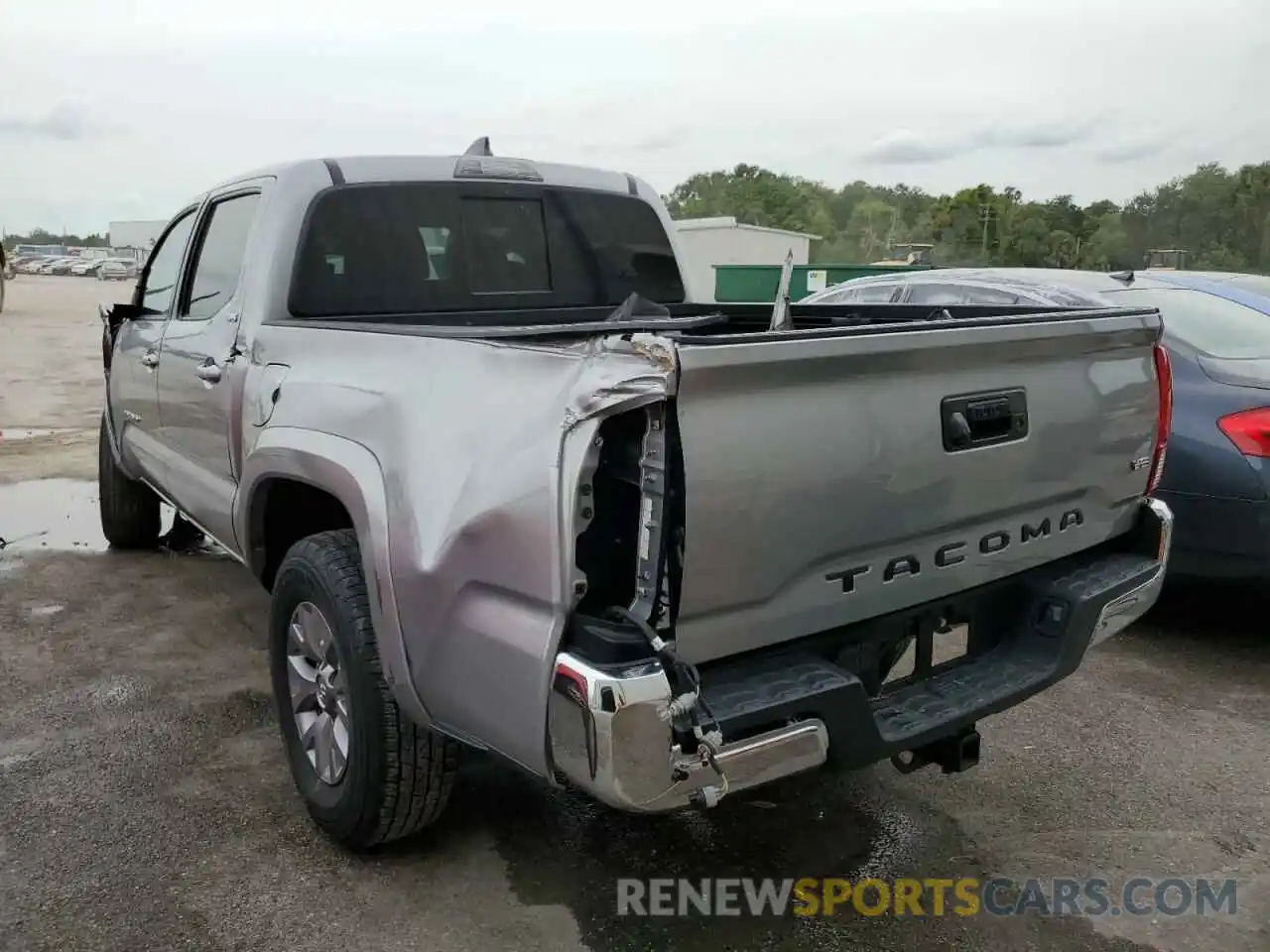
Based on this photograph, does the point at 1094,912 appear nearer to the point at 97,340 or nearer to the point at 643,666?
the point at 643,666

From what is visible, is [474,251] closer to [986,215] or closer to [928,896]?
[928,896]

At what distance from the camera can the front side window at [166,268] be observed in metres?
4.69

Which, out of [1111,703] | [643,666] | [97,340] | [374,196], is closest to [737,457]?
[643,666]

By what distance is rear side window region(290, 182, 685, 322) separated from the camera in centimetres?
376

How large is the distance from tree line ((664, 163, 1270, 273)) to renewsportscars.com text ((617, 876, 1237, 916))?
21.7 meters

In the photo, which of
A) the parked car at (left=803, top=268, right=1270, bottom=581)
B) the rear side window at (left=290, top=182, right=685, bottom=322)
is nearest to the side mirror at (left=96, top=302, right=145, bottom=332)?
the rear side window at (left=290, top=182, right=685, bottom=322)

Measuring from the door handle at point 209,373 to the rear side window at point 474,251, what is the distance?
388 millimetres

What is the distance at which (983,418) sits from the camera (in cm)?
255

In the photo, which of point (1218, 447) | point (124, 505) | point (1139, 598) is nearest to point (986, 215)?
point (1218, 447)

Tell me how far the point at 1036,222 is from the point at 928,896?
50.6m

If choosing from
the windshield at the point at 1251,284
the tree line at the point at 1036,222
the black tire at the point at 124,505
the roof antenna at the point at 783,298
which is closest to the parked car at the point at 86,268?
the tree line at the point at 1036,222

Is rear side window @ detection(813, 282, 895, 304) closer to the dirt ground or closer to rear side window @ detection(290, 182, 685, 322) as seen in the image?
rear side window @ detection(290, 182, 685, 322)

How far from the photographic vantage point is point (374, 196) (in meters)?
3.86

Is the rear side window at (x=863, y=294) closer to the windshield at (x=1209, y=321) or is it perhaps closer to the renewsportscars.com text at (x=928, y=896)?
the windshield at (x=1209, y=321)
